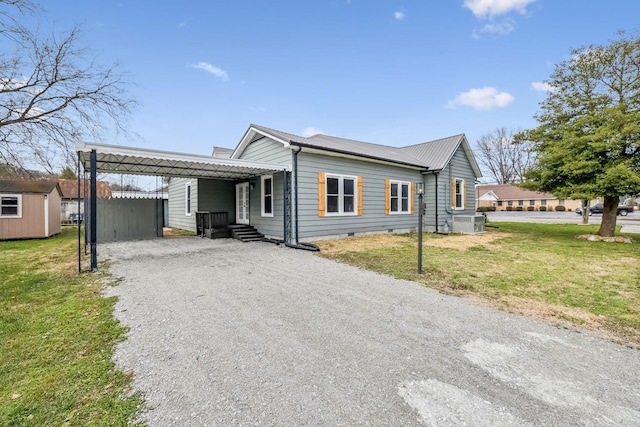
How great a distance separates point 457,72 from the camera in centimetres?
1396

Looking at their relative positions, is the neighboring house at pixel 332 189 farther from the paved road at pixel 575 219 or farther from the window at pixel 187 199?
the paved road at pixel 575 219

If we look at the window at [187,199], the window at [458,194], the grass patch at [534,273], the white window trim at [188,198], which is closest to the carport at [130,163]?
the white window trim at [188,198]

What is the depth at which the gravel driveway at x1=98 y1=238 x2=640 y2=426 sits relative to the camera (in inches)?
78.2

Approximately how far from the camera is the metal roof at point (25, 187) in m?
12.9

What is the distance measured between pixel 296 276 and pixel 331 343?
114 inches

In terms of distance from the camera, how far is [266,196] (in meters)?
11.1

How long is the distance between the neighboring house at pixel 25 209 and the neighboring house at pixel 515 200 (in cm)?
5099

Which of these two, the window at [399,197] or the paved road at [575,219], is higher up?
the window at [399,197]

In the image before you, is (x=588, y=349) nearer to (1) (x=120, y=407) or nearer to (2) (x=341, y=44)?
(1) (x=120, y=407)

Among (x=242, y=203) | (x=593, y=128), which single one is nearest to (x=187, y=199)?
(x=242, y=203)

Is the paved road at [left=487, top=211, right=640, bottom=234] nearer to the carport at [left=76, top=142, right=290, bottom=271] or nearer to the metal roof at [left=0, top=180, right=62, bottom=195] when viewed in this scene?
the carport at [left=76, top=142, right=290, bottom=271]

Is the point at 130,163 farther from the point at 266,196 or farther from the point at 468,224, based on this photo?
the point at 468,224

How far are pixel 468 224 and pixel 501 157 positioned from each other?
3904 centimetres

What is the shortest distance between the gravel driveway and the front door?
25.6 ft
